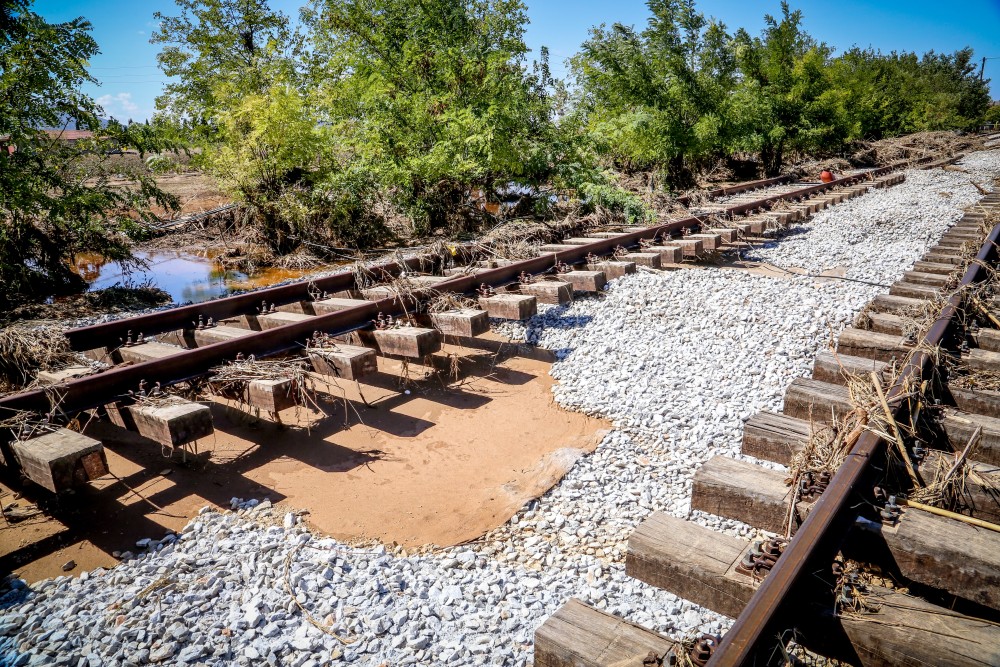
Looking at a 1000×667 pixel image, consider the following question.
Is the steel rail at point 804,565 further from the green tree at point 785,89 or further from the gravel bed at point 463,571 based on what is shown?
the green tree at point 785,89

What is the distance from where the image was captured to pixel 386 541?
10.1ft

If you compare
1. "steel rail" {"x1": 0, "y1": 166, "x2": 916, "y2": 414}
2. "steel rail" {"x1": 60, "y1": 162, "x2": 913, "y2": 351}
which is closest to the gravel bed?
"steel rail" {"x1": 0, "y1": 166, "x2": 916, "y2": 414}

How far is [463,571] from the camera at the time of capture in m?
2.74

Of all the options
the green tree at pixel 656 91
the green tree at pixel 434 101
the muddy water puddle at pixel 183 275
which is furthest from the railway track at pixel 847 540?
the green tree at pixel 656 91

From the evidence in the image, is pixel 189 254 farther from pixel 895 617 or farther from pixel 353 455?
pixel 895 617

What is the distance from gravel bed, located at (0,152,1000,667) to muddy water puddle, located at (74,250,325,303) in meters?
6.60

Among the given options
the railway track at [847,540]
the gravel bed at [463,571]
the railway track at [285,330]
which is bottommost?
the gravel bed at [463,571]

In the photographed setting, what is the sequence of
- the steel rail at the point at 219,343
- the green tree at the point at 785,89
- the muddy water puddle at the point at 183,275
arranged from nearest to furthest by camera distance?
the steel rail at the point at 219,343 → the muddy water puddle at the point at 183,275 → the green tree at the point at 785,89

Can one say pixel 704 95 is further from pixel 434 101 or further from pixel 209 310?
pixel 209 310

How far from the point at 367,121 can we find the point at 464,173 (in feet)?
6.39

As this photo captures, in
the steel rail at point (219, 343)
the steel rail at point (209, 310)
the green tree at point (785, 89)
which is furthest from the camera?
the green tree at point (785, 89)

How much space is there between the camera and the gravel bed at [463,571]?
224 centimetres

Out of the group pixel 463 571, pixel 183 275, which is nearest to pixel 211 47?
pixel 183 275

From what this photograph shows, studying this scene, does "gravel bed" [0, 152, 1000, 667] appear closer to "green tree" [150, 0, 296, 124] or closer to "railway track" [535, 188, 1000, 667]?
"railway track" [535, 188, 1000, 667]
